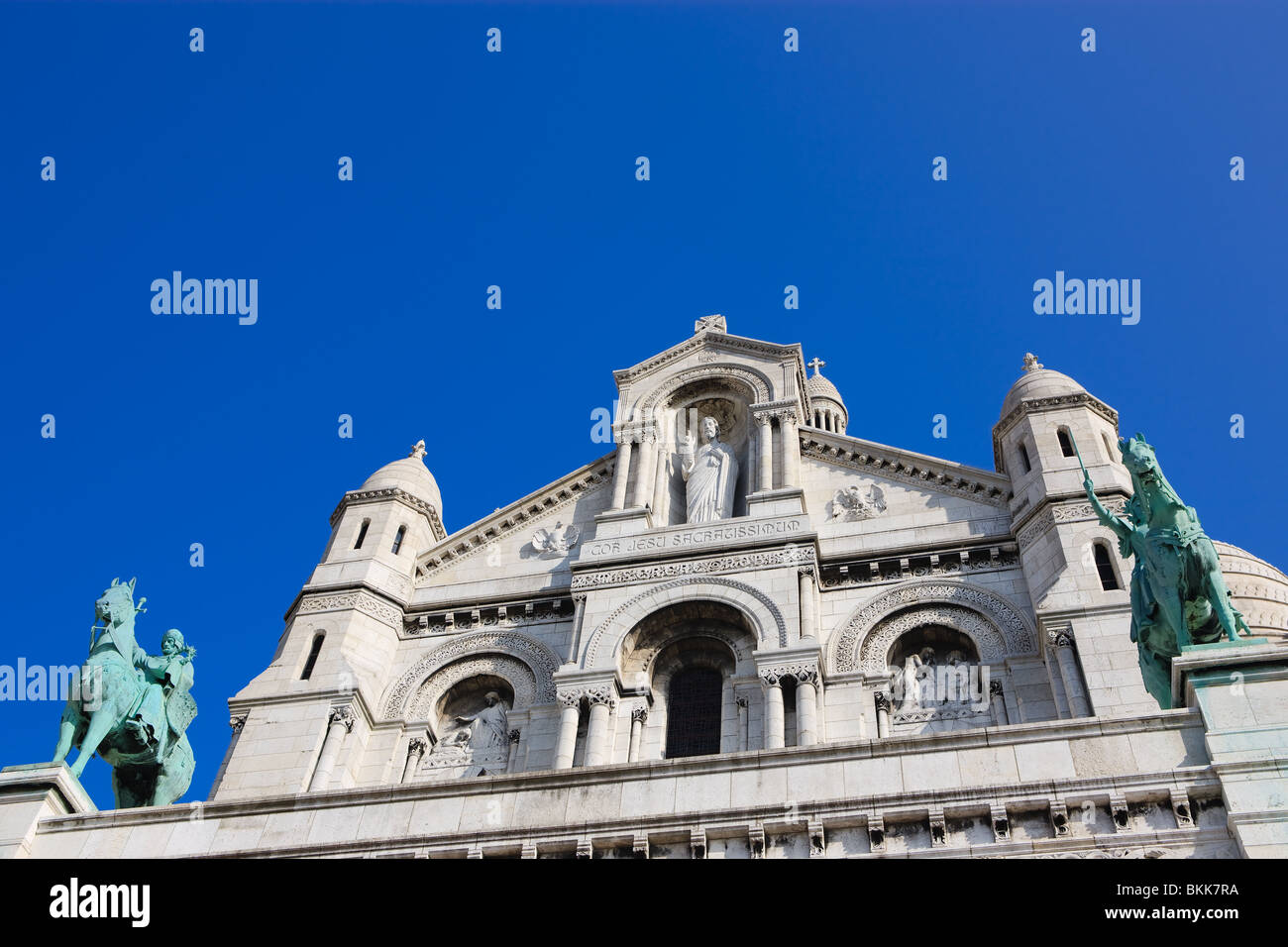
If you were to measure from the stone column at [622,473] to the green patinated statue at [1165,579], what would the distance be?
13026 millimetres

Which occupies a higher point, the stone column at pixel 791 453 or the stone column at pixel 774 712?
the stone column at pixel 791 453

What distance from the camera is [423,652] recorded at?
2847cm

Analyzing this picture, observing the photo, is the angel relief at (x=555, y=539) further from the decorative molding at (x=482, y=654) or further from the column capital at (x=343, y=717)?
the column capital at (x=343, y=717)

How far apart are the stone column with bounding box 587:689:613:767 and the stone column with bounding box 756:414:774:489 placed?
669 centimetres

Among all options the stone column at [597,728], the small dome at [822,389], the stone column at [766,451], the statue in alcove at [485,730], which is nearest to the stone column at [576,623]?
the stone column at [597,728]

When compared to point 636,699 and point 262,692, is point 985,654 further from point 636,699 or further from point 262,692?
point 262,692

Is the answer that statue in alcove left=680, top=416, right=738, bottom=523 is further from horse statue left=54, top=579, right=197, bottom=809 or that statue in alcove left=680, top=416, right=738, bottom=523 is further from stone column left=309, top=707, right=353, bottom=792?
horse statue left=54, top=579, right=197, bottom=809

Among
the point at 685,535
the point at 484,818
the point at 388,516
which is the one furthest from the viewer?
the point at 388,516

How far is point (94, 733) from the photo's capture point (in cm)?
1973

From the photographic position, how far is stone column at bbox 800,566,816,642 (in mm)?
25156

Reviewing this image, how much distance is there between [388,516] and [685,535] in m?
7.25

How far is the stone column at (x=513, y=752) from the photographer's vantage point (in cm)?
2552

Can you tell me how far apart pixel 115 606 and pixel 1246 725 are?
16.3 m
